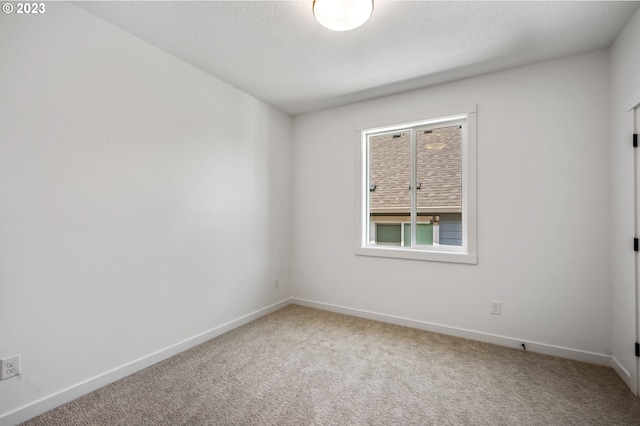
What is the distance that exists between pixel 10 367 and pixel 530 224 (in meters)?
3.86

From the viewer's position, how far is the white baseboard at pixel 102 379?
5.40 ft

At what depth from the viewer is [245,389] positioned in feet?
6.49

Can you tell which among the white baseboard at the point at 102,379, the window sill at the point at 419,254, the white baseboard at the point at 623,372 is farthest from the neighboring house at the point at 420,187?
the white baseboard at the point at 102,379

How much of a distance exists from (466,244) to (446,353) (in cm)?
107

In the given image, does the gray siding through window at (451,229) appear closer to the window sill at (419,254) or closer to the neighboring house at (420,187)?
the neighboring house at (420,187)

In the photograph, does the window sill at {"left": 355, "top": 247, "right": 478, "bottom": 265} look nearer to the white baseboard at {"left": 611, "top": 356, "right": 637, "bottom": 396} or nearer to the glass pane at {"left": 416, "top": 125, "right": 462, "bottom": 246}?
the glass pane at {"left": 416, "top": 125, "right": 462, "bottom": 246}

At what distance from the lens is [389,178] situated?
3441mm

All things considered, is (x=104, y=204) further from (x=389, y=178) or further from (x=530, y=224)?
(x=530, y=224)

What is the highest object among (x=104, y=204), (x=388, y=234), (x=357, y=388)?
(x=104, y=204)

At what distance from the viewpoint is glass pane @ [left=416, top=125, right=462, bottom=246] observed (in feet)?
9.95

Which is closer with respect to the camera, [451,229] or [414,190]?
[451,229]

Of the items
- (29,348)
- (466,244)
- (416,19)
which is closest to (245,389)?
(29,348)

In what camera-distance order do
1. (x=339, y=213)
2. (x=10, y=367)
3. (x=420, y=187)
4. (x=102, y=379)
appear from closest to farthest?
(x=10, y=367), (x=102, y=379), (x=420, y=187), (x=339, y=213)

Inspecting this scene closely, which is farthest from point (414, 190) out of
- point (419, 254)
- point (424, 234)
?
→ point (419, 254)
